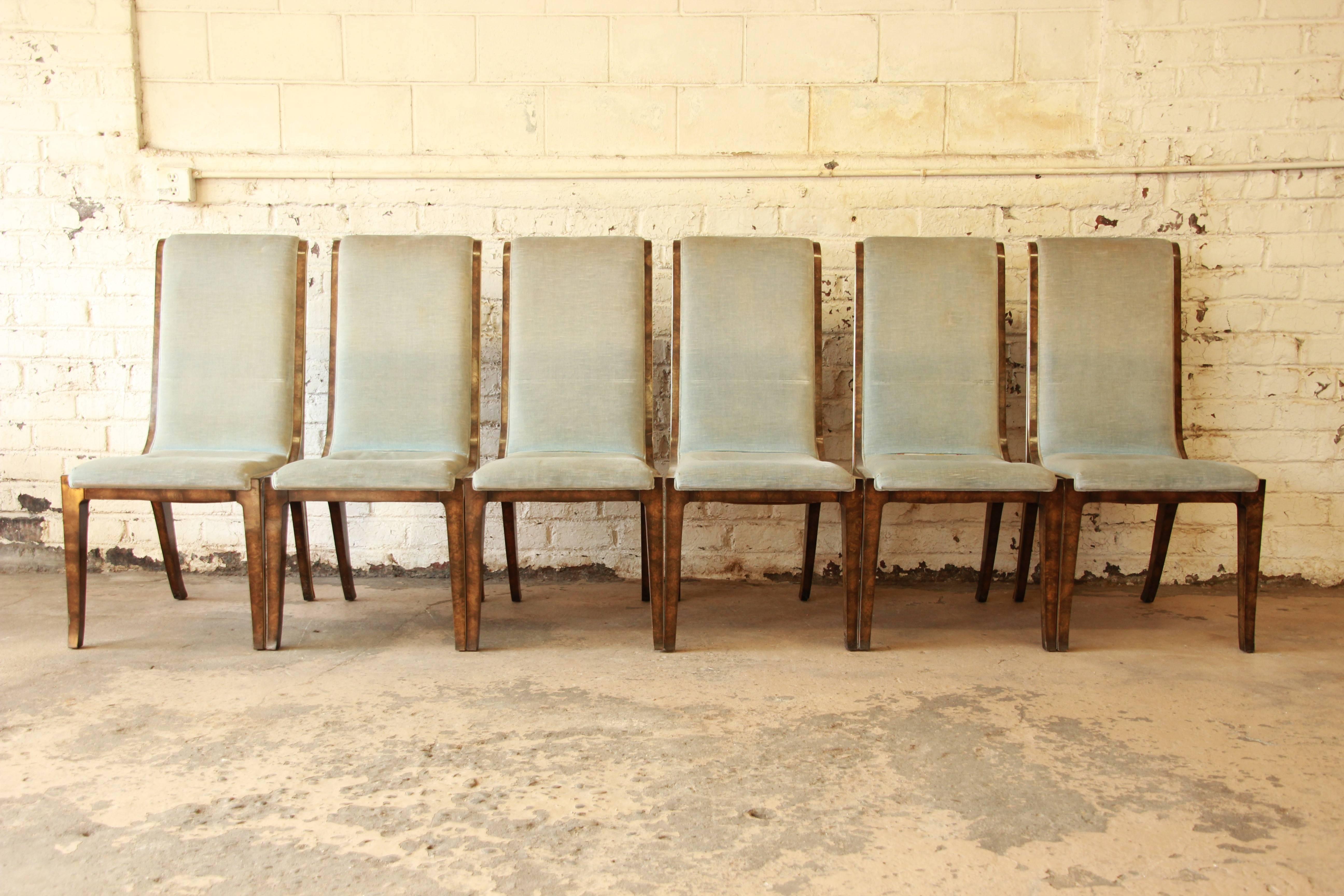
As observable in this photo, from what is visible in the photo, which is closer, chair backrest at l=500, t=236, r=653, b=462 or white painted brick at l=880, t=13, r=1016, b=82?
chair backrest at l=500, t=236, r=653, b=462

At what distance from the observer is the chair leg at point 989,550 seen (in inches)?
118

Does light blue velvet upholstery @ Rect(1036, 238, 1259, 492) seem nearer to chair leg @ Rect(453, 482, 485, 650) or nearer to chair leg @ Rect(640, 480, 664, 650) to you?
chair leg @ Rect(640, 480, 664, 650)

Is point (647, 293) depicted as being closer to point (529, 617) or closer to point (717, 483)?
point (717, 483)

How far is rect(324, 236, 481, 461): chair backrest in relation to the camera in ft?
9.25

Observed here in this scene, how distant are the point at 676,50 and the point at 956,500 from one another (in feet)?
5.65

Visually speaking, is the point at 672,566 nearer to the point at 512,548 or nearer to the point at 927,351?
the point at 512,548

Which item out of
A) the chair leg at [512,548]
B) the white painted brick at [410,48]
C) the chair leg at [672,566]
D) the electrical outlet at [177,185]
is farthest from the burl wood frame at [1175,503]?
the electrical outlet at [177,185]

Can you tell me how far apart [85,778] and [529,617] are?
1.29 m

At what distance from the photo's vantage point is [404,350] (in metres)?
2.84

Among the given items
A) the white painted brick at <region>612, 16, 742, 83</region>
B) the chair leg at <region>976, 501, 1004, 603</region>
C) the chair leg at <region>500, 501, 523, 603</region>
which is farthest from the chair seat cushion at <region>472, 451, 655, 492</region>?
the white painted brick at <region>612, 16, 742, 83</region>

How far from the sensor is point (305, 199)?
10.7 ft

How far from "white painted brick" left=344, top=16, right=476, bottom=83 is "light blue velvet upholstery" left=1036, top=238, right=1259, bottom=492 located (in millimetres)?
1932

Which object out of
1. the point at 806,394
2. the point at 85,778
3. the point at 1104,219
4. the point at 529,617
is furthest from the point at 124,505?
the point at 1104,219

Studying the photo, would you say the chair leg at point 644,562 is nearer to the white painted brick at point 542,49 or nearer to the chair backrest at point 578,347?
the chair backrest at point 578,347
